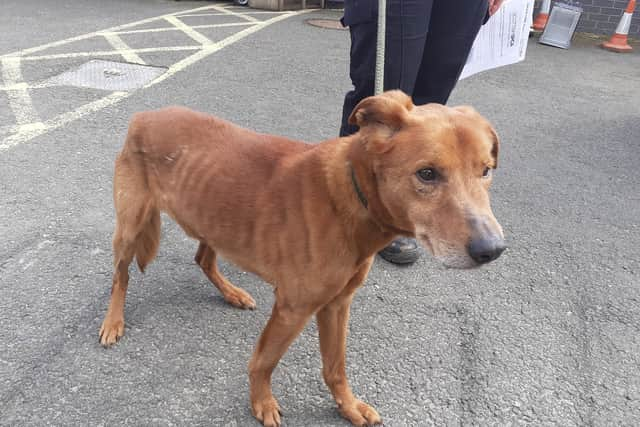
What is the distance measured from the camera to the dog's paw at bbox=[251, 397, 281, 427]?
217 cm

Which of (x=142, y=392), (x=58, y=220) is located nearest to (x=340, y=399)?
(x=142, y=392)

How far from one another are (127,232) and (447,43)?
1985mm

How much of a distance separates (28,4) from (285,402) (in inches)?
385

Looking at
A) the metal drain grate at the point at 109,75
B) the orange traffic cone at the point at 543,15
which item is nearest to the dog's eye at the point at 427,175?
the metal drain grate at the point at 109,75

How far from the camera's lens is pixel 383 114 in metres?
1.69

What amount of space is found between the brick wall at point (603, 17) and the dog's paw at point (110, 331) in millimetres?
11227

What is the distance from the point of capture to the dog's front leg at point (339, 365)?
2165 millimetres

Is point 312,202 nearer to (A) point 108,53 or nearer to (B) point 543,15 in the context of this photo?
(A) point 108,53

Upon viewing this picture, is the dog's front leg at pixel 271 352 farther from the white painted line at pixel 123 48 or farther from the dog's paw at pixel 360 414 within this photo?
the white painted line at pixel 123 48

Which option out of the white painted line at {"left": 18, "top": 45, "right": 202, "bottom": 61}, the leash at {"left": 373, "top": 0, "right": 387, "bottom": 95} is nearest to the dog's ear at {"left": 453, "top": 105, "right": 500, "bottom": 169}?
the leash at {"left": 373, "top": 0, "right": 387, "bottom": 95}

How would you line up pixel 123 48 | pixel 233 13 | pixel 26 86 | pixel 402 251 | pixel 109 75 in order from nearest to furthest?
pixel 402 251
pixel 26 86
pixel 109 75
pixel 123 48
pixel 233 13

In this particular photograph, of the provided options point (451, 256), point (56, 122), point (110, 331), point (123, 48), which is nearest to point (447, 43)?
point (451, 256)

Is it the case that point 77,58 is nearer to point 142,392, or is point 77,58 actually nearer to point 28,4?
point 28,4

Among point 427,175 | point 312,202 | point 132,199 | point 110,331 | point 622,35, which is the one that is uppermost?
point 427,175
